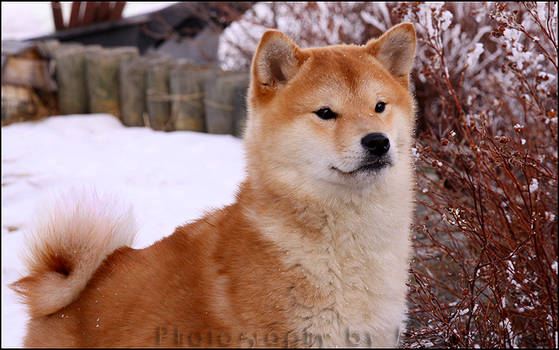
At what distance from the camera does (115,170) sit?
15.3 ft

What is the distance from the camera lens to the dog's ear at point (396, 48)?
2.12 m

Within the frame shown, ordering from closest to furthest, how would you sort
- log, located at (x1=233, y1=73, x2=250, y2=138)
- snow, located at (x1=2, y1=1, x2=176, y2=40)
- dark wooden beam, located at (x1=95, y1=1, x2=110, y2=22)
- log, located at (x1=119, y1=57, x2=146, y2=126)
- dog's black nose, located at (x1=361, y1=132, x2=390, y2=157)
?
1. dog's black nose, located at (x1=361, y1=132, x2=390, y2=157)
2. log, located at (x1=233, y1=73, x2=250, y2=138)
3. log, located at (x1=119, y1=57, x2=146, y2=126)
4. dark wooden beam, located at (x1=95, y1=1, x2=110, y2=22)
5. snow, located at (x1=2, y1=1, x2=176, y2=40)

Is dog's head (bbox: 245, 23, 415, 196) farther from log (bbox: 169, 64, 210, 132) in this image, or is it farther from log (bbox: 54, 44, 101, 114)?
log (bbox: 54, 44, 101, 114)

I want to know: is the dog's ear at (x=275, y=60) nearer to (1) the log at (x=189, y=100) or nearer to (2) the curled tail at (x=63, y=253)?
(2) the curled tail at (x=63, y=253)

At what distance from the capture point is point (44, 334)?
1.95 metres

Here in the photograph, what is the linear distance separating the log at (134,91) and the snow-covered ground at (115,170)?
0.15m

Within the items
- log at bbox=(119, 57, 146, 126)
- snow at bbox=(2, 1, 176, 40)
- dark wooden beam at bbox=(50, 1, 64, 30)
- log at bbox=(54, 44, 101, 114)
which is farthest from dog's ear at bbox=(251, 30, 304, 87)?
snow at bbox=(2, 1, 176, 40)

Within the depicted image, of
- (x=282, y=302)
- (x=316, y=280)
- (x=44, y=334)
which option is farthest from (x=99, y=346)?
(x=316, y=280)

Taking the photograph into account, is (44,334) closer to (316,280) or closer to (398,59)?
(316,280)

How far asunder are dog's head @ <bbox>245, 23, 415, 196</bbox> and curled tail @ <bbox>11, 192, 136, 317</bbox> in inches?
25.2

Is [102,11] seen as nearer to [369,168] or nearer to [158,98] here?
[158,98]

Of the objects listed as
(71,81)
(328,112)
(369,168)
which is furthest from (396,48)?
(71,81)

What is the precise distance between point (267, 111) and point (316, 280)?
0.65 metres

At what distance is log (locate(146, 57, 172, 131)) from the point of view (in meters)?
5.76
